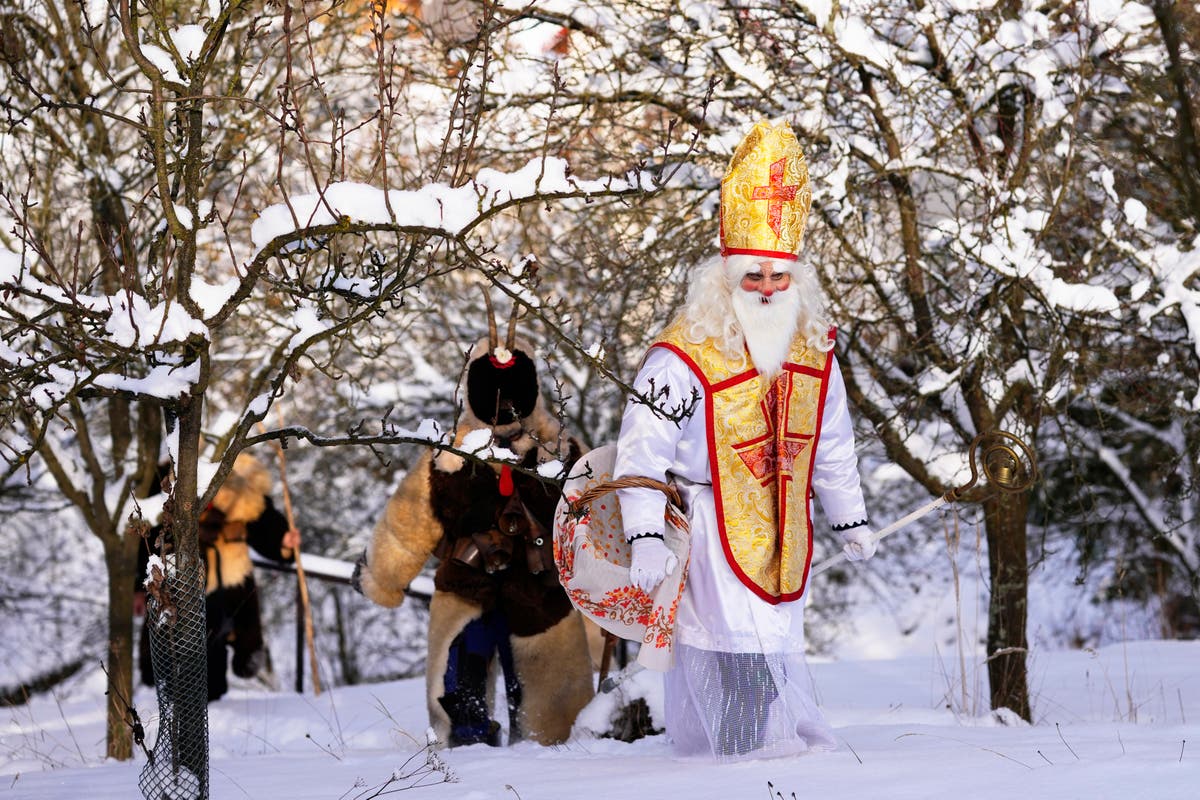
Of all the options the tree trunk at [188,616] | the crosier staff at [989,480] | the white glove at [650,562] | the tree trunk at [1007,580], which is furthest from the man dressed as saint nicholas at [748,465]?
the tree trunk at [1007,580]

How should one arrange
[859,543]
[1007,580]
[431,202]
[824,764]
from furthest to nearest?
[1007,580], [859,543], [824,764], [431,202]

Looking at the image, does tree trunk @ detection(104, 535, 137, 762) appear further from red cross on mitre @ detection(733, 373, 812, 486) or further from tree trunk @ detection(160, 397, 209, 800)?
red cross on mitre @ detection(733, 373, 812, 486)

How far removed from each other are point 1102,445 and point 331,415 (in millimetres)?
5723

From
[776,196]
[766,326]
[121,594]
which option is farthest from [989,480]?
[121,594]

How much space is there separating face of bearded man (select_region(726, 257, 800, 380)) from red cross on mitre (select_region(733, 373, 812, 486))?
7 cm

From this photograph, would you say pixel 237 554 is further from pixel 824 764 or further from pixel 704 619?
pixel 824 764

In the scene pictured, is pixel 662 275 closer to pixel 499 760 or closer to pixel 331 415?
pixel 499 760

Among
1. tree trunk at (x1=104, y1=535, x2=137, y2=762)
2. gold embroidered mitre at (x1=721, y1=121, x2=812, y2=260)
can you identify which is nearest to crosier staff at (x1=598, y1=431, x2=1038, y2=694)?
gold embroidered mitre at (x1=721, y1=121, x2=812, y2=260)

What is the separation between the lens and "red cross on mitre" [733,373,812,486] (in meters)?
4.03

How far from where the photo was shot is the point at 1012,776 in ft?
10.1

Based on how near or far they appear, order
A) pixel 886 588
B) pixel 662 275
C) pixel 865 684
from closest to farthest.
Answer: pixel 662 275
pixel 865 684
pixel 886 588

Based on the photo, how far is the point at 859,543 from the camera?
4184mm

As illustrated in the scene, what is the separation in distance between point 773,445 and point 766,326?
0.36 m

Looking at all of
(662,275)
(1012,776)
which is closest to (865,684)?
(662,275)
